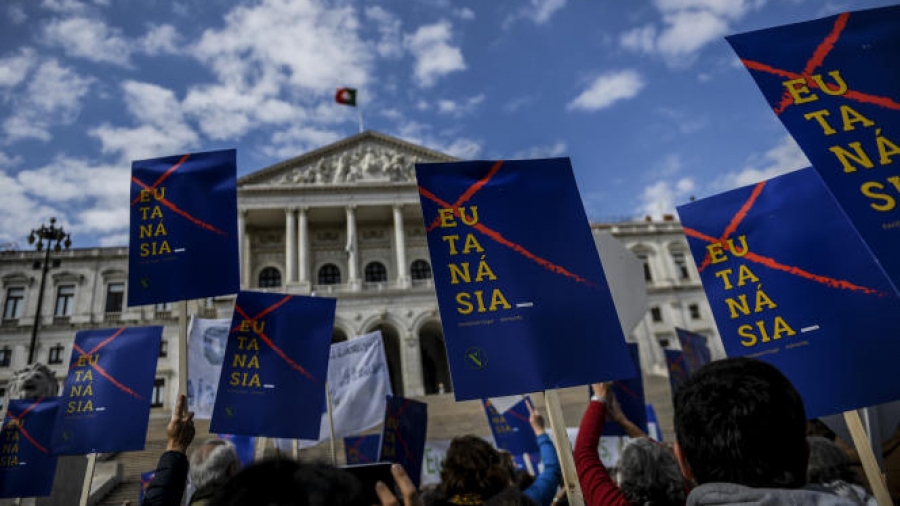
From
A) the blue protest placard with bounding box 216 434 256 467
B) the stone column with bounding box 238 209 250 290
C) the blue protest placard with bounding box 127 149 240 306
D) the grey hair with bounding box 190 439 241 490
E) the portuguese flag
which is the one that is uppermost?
the portuguese flag

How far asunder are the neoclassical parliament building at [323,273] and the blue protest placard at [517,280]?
26.5m

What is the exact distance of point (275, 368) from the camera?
5551mm

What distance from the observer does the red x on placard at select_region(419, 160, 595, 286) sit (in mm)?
3490

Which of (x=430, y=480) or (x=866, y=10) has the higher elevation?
(x=866, y=10)

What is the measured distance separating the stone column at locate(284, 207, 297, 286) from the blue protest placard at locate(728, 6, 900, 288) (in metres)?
30.6

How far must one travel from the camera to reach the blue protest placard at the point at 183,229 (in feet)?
A: 16.1

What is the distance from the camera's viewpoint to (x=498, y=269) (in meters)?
3.47

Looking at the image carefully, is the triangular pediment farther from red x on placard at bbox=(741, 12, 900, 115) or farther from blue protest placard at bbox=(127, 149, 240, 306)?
red x on placard at bbox=(741, 12, 900, 115)

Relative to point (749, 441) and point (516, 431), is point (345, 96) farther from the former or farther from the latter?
point (749, 441)

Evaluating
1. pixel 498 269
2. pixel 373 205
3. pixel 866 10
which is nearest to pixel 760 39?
pixel 866 10

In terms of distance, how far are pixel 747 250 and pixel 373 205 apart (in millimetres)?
31670

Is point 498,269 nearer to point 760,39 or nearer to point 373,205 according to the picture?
point 760,39

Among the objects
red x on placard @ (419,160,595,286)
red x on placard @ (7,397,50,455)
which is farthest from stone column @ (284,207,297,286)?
red x on placard @ (419,160,595,286)

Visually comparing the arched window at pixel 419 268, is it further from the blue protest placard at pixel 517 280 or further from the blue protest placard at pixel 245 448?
the blue protest placard at pixel 517 280
